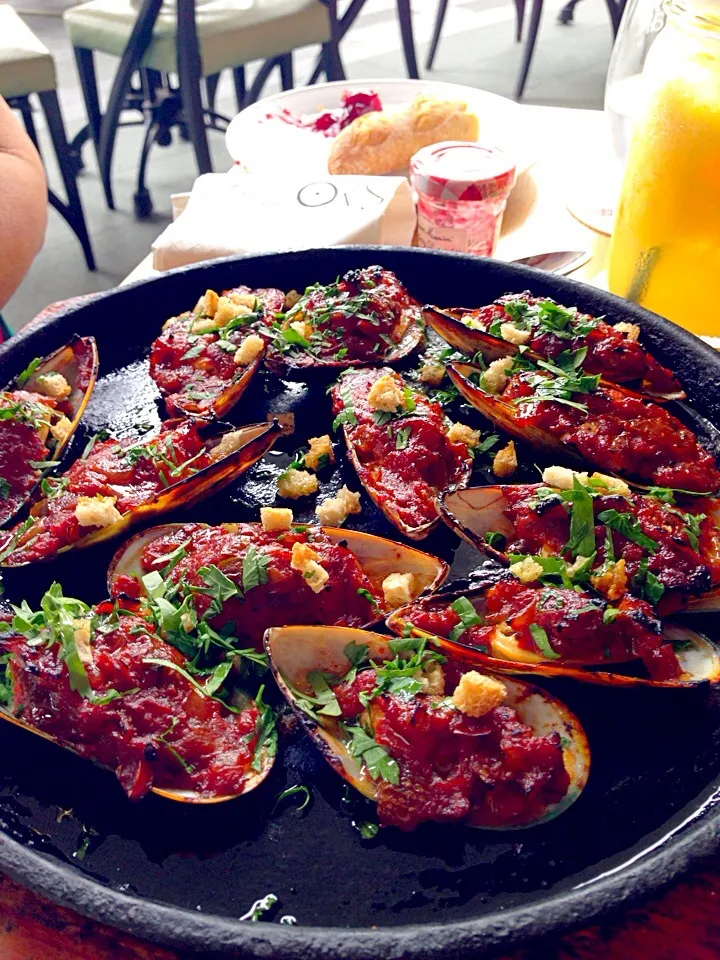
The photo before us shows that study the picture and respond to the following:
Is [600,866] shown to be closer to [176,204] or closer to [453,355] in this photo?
[453,355]

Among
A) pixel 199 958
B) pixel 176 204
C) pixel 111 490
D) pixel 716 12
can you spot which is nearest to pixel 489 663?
pixel 199 958

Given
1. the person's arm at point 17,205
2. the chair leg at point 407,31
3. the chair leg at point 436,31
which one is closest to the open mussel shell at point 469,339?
the person's arm at point 17,205

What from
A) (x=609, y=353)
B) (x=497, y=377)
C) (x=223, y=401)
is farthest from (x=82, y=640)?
(x=609, y=353)

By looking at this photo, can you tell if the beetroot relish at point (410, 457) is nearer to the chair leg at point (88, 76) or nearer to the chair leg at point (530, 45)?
the chair leg at point (88, 76)

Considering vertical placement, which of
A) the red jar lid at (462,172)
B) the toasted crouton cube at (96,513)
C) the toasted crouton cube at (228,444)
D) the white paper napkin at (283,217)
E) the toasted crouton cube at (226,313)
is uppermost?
the red jar lid at (462,172)

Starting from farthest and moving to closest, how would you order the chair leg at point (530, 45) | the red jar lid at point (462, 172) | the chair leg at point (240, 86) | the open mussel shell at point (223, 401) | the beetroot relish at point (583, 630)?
the chair leg at point (530, 45)
the chair leg at point (240, 86)
the red jar lid at point (462, 172)
the open mussel shell at point (223, 401)
the beetroot relish at point (583, 630)

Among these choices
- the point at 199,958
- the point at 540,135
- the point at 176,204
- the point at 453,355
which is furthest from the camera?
the point at 540,135
